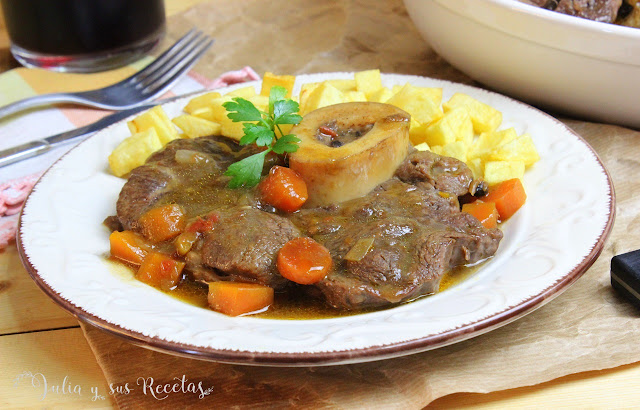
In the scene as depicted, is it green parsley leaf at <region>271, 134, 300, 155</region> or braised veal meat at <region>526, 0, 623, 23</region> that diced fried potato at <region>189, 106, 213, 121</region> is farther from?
braised veal meat at <region>526, 0, 623, 23</region>

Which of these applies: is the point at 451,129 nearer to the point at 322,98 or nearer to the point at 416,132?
the point at 416,132

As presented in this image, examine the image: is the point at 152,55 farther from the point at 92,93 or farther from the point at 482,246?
the point at 482,246

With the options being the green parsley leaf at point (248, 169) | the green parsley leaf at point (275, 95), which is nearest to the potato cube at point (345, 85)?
the green parsley leaf at point (275, 95)

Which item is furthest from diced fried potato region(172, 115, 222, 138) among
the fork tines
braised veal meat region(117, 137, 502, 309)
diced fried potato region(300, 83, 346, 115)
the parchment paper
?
the parchment paper

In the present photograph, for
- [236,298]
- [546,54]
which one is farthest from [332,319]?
[546,54]

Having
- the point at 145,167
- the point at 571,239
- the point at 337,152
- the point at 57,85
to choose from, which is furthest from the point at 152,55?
the point at 571,239

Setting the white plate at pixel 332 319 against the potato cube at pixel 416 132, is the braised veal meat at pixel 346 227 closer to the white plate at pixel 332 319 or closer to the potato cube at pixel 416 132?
the white plate at pixel 332 319

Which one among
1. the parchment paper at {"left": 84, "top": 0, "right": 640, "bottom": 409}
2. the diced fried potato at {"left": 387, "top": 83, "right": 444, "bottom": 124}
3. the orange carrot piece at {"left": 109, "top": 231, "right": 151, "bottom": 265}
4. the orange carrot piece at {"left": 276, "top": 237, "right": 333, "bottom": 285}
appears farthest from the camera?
the diced fried potato at {"left": 387, "top": 83, "right": 444, "bottom": 124}
